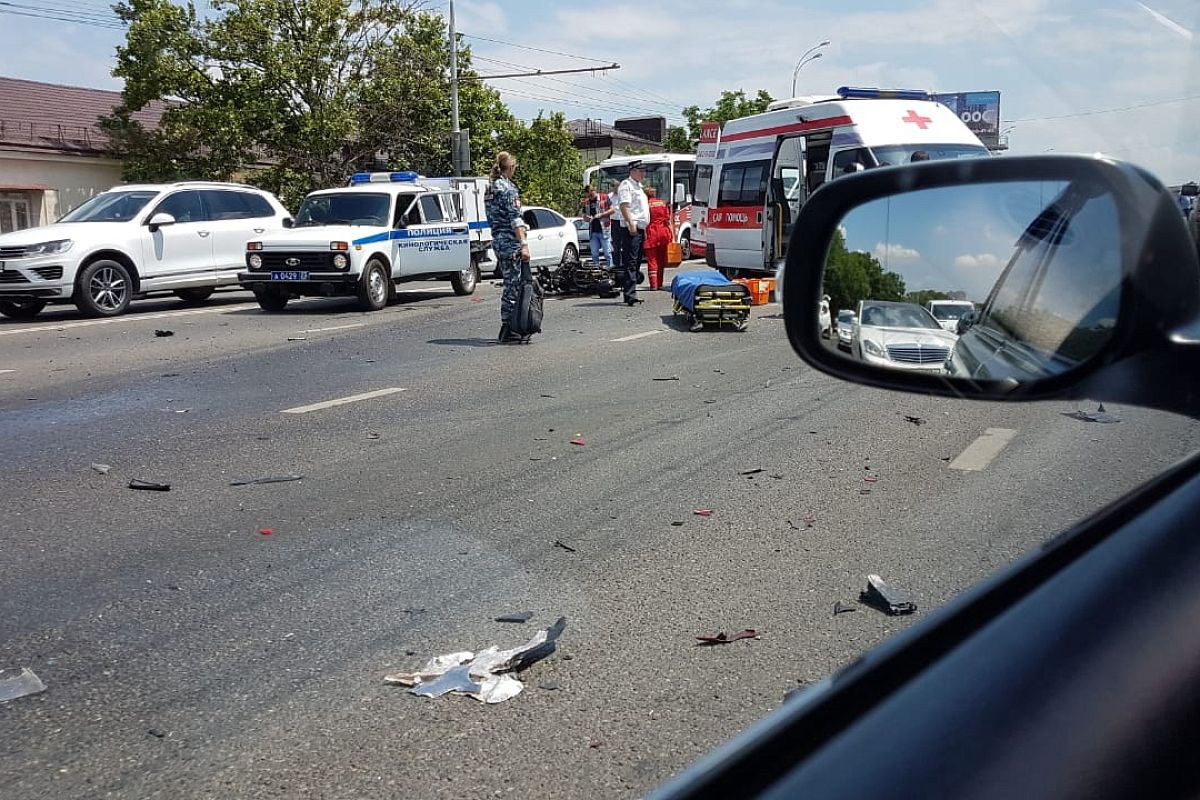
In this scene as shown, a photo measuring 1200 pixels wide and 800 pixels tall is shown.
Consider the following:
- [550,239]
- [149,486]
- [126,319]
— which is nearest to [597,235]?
[550,239]

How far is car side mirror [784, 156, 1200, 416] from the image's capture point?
114cm

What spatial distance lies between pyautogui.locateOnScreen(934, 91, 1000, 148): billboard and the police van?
13.8 meters

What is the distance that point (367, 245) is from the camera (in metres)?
15.9

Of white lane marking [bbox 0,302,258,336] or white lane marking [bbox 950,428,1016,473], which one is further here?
white lane marking [bbox 0,302,258,336]

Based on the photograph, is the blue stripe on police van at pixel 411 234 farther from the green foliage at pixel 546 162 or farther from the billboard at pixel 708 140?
the green foliage at pixel 546 162

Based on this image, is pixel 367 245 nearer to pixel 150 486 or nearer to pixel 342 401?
pixel 342 401

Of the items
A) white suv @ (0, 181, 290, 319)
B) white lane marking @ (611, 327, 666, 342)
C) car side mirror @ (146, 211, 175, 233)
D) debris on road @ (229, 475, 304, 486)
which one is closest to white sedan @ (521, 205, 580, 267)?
white suv @ (0, 181, 290, 319)

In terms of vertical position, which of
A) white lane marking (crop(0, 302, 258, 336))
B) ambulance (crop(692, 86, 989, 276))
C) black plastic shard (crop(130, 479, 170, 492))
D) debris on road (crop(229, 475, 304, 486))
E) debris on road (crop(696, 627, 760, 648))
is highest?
ambulance (crop(692, 86, 989, 276))

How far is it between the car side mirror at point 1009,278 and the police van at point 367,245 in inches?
577

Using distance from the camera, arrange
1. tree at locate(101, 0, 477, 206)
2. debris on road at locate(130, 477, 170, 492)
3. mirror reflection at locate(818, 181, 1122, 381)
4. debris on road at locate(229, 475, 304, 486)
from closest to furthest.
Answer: mirror reflection at locate(818, 181, 1122, 381) → debris on road at locate(130, 477, 170, 492) → debris on road at locate(229, 475, 304, 486) → tree at locate(101, 0, 477, 206)

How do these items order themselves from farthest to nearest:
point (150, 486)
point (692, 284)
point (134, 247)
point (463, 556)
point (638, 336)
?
point (134, 247) < point (692, 284) < point (638, 336) < point (150, 486) < point (463, 556)

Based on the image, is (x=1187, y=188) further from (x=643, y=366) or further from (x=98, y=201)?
(x=98, y=201)

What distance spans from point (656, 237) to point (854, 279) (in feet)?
53.4

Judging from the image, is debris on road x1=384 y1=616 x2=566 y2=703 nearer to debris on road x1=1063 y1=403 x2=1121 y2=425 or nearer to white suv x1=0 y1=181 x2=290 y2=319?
debris on road x1=1063 y1=403 x2=1121 y2=425
